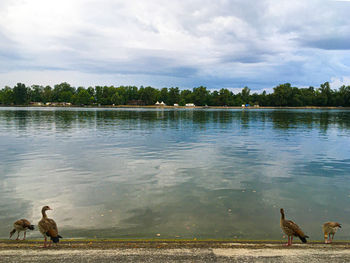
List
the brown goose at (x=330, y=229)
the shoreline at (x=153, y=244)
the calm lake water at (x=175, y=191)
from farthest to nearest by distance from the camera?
the calm lake water at (x=175, y=191), the brown goose at (x=330, y=229), the shoreline at (x=153, y=244)

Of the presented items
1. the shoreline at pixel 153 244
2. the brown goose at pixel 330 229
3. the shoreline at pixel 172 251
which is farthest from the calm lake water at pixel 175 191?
the shoreline at pixel 172 251

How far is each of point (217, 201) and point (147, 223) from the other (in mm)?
4832

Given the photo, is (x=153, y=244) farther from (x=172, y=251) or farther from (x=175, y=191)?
(x=175, y=191)

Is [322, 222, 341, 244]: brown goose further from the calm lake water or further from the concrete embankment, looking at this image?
the calm lake water

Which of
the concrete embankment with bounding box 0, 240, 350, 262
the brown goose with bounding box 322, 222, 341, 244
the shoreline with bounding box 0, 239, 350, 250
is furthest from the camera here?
the brown goose with bounding box 322, 222, 341, 244

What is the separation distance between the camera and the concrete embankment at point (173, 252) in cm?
916

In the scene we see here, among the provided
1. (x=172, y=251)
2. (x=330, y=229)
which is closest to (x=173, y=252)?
(x=172, y=251)

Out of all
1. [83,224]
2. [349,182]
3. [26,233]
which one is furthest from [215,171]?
[26,233]

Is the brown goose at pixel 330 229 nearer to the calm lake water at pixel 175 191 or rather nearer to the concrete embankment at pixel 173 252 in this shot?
the concrete embankment at pixel 173 252

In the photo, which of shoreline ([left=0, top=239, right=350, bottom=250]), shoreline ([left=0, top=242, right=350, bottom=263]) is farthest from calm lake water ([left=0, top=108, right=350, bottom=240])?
shoreline ([left=0, top=242, right=350, bottom=263])

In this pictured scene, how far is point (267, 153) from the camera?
33.7 meters

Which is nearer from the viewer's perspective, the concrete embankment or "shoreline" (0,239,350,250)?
the concrete embankment

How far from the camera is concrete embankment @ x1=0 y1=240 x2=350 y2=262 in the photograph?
916 cm

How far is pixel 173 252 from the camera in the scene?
382 inches
